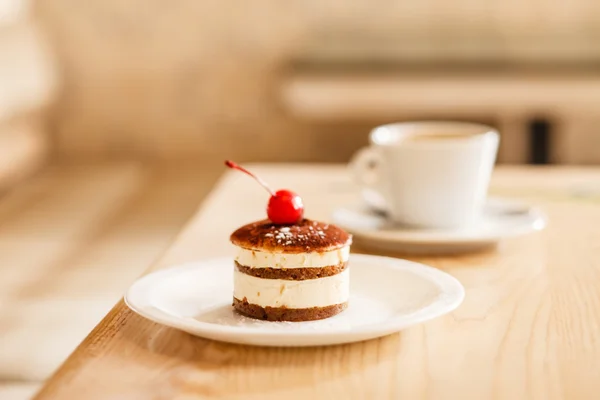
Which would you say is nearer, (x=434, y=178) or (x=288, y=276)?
(x=288, y=276)

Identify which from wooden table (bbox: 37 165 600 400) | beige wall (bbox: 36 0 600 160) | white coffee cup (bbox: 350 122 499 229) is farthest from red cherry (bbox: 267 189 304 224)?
beige wall (bbox: 36 0 600 160)

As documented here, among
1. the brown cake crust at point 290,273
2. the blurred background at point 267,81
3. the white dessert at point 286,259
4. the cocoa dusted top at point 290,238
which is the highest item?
the cocoa dusted top at point 290,238

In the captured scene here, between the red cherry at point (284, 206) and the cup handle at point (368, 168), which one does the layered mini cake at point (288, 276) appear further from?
the cup handle at point (368, 168)

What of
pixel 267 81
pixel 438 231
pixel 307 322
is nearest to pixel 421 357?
pixel 307 322

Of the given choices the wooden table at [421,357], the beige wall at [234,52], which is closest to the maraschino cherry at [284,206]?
the wooden table at [421,357]

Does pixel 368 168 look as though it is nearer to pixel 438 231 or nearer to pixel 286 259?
pixel 438 231

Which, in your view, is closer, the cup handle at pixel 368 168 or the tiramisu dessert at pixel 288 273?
the tiramisu dessert at pixel 288 273

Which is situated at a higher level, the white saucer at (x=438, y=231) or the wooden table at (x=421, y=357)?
the wooden table at (x=421, y=357)

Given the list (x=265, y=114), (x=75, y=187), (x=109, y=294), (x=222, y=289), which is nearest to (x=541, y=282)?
(x=222, y=289)

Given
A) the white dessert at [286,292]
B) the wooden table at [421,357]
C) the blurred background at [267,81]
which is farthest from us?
the blurred background at [267,81]
